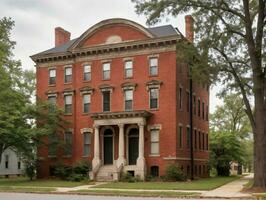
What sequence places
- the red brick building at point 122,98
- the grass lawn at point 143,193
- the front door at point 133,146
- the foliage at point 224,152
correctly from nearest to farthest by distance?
the grass lawn at point 143,193 < the red brick building at point 122,98 < the front door at point 133,146 < the foliage at point 224,152

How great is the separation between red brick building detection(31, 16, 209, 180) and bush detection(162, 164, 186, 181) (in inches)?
58.4

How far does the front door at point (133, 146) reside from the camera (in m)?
41.8

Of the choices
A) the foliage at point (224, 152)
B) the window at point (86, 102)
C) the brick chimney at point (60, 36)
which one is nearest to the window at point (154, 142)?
the window at point (86, 102)

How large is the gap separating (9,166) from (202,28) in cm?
3918

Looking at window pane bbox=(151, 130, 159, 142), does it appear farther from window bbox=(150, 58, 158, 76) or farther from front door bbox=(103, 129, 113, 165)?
window bbox=(150, 58, 158, 76)

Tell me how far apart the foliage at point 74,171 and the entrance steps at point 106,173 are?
115cm

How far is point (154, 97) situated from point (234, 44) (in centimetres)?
1095

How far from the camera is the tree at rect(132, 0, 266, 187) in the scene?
97.0ft

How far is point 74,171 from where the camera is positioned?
4172cm

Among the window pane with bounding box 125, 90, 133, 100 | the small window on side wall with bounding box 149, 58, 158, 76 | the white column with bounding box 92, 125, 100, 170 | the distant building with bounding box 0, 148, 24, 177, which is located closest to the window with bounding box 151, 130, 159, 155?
the window pane with bounding box 125, 90, 133, 100

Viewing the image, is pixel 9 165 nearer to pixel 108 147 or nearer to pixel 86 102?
pixel 86 102

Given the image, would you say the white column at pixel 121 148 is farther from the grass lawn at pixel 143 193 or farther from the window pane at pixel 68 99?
the grass lawn at pixel 143 193

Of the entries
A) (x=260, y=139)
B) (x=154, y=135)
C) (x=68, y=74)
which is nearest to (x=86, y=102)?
(x=68, y=74)

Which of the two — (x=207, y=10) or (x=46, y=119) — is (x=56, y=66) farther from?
(x=207, y=10)
